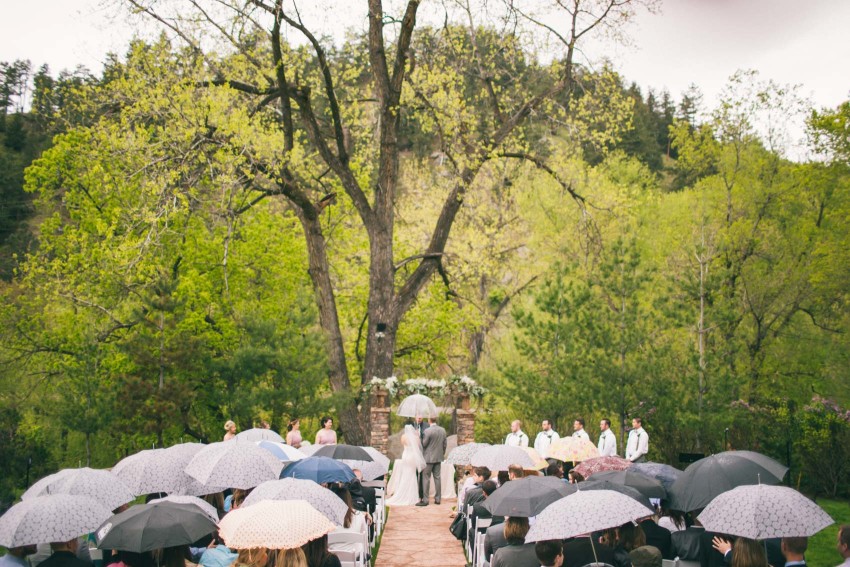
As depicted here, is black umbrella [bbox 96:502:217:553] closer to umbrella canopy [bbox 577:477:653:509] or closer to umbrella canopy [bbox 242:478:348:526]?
umbrella canopy [bbox 242:478:348:526]

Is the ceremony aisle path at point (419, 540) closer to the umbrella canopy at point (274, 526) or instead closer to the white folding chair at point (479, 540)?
the white folding chair at point (479, 540)

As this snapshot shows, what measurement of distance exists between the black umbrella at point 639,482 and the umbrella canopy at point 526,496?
71 cm

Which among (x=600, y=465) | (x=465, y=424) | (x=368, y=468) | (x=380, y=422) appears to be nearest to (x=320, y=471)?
(x=368, y=468)

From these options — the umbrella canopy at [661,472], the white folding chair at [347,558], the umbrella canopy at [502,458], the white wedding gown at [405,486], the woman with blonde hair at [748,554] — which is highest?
the woman with blonde hair at [748,554]

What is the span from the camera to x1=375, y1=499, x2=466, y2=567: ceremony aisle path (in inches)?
464

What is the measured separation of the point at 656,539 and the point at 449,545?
5514 mm

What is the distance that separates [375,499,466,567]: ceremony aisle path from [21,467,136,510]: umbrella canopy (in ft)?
14.5

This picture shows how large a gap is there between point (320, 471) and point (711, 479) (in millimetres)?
4258

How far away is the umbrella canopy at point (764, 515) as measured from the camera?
6.20 meters

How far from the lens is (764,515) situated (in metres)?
6.30

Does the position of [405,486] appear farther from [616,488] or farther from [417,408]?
[616,488]

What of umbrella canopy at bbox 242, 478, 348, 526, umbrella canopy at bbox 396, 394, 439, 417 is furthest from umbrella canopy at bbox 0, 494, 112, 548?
umbrella canopy at bbox 396, 394, 439, 417

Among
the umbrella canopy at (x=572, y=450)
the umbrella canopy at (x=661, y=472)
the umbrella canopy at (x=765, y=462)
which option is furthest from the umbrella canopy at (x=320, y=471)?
the umbrella canopy at (x=572, y=450)

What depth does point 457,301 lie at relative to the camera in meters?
33.6
